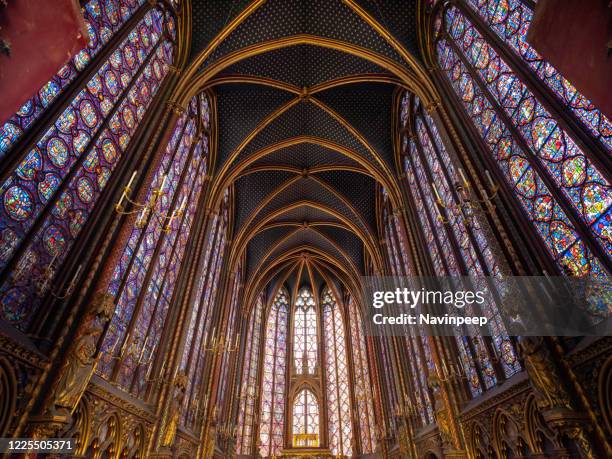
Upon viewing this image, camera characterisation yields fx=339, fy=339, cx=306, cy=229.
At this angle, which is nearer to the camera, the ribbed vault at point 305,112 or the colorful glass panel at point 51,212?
the colorful glass panel at point 51,212

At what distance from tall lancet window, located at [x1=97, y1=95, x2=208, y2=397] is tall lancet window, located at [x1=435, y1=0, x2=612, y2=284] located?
697 centimetres

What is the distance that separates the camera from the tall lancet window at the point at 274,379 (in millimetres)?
21391

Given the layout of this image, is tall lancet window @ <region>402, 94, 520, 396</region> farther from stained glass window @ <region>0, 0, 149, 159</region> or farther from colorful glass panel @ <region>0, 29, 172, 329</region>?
stained glass window @ <region>0, 0, 149, 159</region>

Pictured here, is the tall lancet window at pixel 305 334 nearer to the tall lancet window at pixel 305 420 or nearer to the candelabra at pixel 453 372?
the tall lancet window at pixel 305 420

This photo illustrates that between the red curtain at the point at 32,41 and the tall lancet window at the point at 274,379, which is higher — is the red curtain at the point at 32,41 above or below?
below

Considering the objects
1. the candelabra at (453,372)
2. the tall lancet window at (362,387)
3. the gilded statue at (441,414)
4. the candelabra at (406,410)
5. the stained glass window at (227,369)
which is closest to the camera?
the gilded statue at (441,414)

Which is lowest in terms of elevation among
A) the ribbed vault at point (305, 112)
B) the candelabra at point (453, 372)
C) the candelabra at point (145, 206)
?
the candelabra at point (453, 372)

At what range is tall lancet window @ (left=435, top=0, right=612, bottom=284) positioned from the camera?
5422 mm

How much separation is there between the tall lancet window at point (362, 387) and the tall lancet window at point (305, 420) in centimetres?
299

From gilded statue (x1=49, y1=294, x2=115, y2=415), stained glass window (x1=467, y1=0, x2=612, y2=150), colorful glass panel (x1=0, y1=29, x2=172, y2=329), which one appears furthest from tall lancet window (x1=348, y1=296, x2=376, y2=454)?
colorful glass panel (x1=0, y1=29, x2=172, y2=329)

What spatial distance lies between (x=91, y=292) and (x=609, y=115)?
8.12m

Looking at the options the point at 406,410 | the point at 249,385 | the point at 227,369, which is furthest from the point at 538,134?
the point at 249,385

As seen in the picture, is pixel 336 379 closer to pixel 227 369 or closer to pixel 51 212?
pixel 227 369

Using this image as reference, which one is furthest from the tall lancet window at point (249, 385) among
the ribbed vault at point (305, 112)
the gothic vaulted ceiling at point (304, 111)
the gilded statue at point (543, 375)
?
the gilded statue at point (543, 375)
